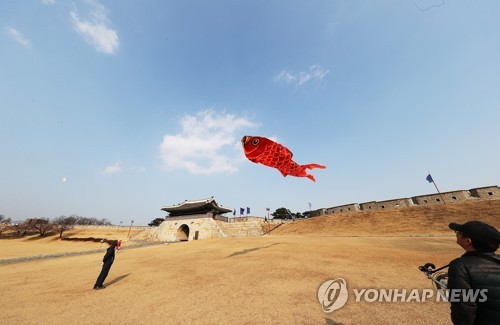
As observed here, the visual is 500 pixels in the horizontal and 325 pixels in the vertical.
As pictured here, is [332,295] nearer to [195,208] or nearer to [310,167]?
[310,167]

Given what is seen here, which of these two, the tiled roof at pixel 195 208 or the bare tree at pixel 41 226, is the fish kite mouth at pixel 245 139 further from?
the bare tree at pixel 41 226

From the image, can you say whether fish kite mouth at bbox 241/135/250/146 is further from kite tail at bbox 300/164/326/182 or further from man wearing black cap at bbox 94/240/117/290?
man wearing black cap at bbox 94/240/117/290

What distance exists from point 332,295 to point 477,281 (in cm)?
428

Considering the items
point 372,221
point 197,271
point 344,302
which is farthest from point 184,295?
point 372,221

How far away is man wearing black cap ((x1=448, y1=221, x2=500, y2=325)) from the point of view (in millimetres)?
1965

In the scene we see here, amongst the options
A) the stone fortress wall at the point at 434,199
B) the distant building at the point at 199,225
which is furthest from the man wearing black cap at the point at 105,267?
the stone fortress wall at the point at 434,199

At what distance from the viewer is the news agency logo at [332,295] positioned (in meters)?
4.98

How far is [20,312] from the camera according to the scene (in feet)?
17.5

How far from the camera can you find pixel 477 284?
204cm

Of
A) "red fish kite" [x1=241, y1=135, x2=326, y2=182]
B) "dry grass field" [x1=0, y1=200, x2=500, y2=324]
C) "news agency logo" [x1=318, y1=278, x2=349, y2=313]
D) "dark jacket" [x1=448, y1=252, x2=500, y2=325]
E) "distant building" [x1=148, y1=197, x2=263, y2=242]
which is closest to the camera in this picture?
"dark jacket" [x1=448, y1=252, x2=500, y2=325]

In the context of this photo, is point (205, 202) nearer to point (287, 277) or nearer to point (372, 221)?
point (372, 221)

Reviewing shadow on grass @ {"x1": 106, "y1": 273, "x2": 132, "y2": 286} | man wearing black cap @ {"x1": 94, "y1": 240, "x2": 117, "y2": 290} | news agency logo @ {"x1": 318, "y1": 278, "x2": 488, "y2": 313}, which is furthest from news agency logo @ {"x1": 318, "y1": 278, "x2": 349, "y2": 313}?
shadow on grass @ {"x1": 106, "y1": 273, "x2": 132, "y2": 286}

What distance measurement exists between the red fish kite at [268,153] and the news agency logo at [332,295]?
15.5ft

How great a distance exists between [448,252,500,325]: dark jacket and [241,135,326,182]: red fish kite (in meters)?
7.78
